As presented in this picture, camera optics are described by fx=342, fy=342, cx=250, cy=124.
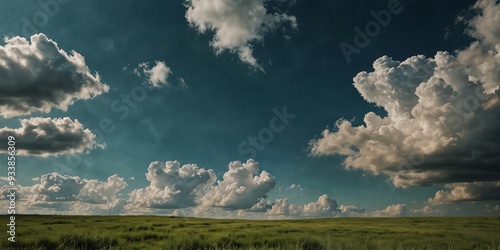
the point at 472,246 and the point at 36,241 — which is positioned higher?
the point at 36,241

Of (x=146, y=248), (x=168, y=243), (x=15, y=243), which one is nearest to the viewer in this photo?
(x=15, y=243)

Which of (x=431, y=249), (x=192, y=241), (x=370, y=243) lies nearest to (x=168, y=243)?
(x=192, y=241)

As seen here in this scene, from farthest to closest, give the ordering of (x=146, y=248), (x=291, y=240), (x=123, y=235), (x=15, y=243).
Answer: (x=123, y=235) → (x=291, y=240) → (x=146, y=248) → (x=15, y=243)

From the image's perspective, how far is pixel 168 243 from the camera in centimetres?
2548

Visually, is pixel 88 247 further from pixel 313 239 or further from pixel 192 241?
pixel 313 239

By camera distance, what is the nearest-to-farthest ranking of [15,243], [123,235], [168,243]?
[15,243] < [168,243] < [123,235]

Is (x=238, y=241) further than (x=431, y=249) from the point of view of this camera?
Yes

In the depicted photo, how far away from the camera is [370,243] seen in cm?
2686

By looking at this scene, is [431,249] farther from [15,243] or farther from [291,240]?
[15,243]

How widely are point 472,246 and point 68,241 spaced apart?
29.5 meters

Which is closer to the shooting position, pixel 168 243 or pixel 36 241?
pixel 36 241

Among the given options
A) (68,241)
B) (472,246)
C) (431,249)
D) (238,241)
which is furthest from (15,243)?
(472,246)

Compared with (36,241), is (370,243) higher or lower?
lower

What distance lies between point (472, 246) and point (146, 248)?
24.8 m
